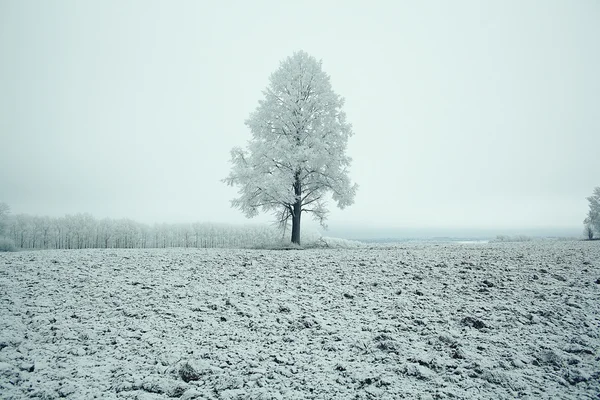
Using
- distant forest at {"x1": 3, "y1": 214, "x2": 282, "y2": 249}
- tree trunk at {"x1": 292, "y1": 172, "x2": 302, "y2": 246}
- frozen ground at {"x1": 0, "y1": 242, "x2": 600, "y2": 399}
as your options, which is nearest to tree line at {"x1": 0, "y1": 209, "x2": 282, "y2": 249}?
distant forest at {"x1": 3, "y1": 214, "x2": 282, "y2": 249}

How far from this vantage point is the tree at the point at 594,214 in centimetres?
4384

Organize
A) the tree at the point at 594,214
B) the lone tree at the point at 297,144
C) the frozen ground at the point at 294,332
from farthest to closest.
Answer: the tree at the point at 594,214 → the lone tree at the point at 297,144 → the frozen ground at the point at 294,332

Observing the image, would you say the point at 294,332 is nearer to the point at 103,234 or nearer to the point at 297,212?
the point at 297,212

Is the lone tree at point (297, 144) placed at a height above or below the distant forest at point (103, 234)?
above

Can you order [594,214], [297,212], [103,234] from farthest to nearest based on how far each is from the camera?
Answer: 1. [103,234]
2. [594,214]
3. [297,212]

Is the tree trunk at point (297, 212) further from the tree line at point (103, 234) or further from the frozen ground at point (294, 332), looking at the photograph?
the tree line at point (103, 234)

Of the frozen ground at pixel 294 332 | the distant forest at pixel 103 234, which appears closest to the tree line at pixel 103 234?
the distant forest at pixel 103 234

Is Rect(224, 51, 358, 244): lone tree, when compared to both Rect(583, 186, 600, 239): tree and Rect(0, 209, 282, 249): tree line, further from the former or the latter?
Rect(583, 186, 600, 239): tree

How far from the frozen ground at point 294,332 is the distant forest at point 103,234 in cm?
4873

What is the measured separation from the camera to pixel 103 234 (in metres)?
58.2

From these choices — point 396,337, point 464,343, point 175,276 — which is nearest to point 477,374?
point 464,343

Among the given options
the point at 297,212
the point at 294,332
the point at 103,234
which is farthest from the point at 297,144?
the point at 103,234

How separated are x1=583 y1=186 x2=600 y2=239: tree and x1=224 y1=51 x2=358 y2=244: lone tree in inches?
1933

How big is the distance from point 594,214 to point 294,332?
5915cm
